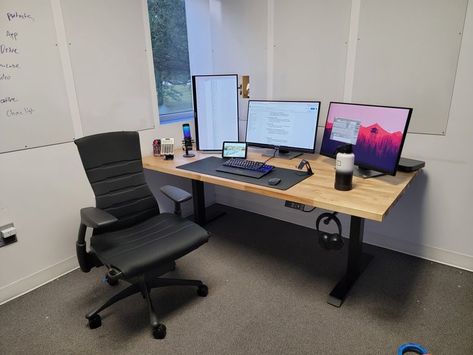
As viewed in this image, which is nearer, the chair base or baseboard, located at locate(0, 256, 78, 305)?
the chair base

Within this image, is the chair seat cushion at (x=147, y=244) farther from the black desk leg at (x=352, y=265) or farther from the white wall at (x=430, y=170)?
the white wall at (x=430, y=170)

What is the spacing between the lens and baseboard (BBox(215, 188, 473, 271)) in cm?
226

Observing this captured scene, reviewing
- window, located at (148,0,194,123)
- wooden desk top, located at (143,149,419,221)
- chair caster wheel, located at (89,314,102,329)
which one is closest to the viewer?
wooden desk top, located at (143,149,419,221)

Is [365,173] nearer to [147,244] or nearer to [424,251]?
[424,251]

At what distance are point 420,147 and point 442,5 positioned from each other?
869 millimetres

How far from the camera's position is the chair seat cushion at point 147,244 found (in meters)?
1.63

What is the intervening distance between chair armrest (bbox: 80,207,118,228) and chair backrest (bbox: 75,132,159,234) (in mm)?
170

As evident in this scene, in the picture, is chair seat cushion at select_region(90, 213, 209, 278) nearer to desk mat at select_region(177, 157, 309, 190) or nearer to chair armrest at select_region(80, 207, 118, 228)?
chair armrest at select_region(80, 207, 118, 228)

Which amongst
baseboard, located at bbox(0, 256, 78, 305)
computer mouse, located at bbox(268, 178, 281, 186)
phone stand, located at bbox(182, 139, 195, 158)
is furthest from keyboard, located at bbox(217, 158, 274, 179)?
baseboard, located at bbox(0, 256, 78, 305)

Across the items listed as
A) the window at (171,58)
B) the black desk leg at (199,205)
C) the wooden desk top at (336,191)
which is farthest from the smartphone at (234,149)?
the window at (171,58)

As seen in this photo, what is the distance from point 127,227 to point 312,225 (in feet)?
5.31

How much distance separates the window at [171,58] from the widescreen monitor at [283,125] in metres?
0.89

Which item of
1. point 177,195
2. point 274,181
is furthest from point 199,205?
point 274,181

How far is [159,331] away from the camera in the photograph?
68.2 inches
